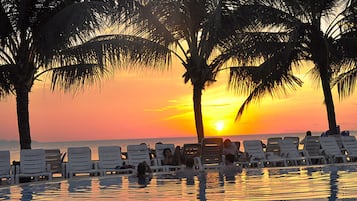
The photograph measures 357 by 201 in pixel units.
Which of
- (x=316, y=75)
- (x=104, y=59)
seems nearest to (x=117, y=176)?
(x=104, y=59)

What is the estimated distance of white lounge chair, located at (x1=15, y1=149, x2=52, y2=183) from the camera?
46.0 feet

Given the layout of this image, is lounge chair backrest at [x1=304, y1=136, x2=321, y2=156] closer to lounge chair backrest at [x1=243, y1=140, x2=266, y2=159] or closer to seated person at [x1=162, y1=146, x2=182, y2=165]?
lounge chair backrest at [x1=243, y1=140, x2=266, y2=159]

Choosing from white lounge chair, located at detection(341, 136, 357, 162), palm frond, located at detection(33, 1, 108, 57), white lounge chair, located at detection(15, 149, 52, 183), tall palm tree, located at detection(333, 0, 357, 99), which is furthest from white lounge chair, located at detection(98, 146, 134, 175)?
tall palm tree, located at detection(333, 0, 357, 99)

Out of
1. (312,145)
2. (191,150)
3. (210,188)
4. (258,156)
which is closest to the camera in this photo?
(210,188)

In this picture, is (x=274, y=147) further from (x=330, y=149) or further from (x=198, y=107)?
(x=198, y=107)

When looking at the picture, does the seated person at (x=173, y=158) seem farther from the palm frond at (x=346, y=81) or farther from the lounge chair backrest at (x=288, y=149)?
the palm frond at (x=346, y=81)

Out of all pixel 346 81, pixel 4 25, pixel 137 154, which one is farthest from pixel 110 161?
pixel 346 81

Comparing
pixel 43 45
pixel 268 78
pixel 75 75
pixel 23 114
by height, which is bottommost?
pixel 23 114

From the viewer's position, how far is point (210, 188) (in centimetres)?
1095

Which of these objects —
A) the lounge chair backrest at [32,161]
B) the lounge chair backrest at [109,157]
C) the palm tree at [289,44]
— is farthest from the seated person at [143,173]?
the palm tree at [289,44]

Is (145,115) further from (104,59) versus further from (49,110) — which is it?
(104,59)

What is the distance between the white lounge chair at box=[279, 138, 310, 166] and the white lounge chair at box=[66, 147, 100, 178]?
5.37 m

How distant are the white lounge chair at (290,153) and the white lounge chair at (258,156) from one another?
0.20 metres

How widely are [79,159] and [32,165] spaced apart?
3.90 feet
